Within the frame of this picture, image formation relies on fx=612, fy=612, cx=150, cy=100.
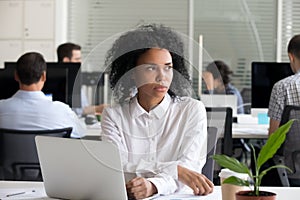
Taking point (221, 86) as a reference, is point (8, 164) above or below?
below

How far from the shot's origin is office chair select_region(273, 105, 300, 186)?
11.9ft

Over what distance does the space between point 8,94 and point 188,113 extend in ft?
7.10

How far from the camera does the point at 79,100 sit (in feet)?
7.13

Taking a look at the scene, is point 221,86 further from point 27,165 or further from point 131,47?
point 27,165

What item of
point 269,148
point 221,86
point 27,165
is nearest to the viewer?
point 269,148

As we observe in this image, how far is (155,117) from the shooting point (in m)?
2.01

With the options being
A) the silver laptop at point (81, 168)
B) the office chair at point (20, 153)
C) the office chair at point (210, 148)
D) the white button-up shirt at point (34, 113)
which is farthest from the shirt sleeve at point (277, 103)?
the silver laptop at point (81, 168)

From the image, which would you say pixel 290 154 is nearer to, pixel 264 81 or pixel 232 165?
pixel 264 81

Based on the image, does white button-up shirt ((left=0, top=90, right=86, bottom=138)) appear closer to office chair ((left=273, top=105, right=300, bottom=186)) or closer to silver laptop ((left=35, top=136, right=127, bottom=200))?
office chair ((left=273, top=105, right=300, bottom=186))

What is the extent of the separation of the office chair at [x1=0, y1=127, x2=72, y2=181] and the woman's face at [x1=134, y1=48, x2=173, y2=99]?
1.32m

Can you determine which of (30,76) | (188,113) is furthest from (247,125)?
(188,113)

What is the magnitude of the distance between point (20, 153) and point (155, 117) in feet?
4.68

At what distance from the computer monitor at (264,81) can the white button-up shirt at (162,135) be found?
267 cm

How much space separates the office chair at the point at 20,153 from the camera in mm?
3148
